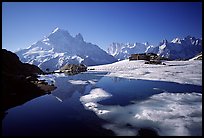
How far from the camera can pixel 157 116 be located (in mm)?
18719

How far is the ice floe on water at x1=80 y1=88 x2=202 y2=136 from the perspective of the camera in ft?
51.3

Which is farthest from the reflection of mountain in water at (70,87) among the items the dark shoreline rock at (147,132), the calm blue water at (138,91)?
the dark shoreline rock at (147,132)

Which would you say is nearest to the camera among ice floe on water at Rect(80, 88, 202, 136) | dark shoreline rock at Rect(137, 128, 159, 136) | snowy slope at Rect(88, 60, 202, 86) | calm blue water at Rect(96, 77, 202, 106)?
dark shoreline rock at Rect(137, 128, 159, 136)

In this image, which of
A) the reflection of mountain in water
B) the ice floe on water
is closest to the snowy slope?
the reflection of mountain in water

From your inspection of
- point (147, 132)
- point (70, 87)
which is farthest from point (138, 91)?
point (147, 132)

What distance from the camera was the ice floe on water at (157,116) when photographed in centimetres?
1565

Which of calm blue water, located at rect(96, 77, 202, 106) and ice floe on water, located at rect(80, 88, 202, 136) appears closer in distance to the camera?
ice floe on water, located at rect(80, 88, 202, 136)

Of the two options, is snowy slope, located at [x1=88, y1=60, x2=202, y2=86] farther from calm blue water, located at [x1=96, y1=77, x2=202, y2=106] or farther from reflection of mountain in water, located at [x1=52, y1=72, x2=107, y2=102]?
reflection of mountain in water, located at [x1=52, y1=72, x2=107, y2=102]

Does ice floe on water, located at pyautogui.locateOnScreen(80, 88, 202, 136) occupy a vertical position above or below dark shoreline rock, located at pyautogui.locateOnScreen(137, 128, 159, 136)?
above

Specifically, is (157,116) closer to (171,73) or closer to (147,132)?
(147,132)

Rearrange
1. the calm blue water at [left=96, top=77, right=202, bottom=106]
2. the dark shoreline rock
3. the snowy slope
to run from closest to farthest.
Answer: the dark shoreline rock < the calm blue water at [left=96, top=77, right=202, bottom=106] < the snowy slope

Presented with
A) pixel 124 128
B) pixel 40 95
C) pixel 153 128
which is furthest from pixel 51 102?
pixel 153 128

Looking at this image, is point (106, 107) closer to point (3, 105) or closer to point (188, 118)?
point (188, 118)

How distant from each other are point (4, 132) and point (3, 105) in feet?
29.5
